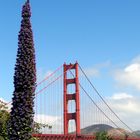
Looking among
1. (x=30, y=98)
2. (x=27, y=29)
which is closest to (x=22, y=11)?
(x=27, y=29)

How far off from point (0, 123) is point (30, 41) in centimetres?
1628

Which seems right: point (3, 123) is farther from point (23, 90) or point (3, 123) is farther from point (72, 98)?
point (72, 98)

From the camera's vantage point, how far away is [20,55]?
3956 cm

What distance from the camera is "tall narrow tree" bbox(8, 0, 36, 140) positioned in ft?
128

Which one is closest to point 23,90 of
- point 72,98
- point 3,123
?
point 3,123

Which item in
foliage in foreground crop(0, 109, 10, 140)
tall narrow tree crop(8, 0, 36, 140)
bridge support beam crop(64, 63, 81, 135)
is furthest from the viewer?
bridge support beam crop(64, 63, 81, 135)

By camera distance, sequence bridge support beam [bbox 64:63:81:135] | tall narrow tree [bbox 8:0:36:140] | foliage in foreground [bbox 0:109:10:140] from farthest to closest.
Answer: bridge support beam [bbox 64:63:81:135] → foliage in foreground [bbox 0:109:10:140] → tall narrow tree [bbox 8:0:36:140]

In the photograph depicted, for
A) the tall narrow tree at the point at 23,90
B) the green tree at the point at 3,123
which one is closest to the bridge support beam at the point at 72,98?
the green tree at the point at 3,123

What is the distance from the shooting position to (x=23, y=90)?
39.3 m

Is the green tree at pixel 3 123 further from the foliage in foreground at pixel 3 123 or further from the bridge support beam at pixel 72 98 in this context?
the bridge support beam at pixel 72 98

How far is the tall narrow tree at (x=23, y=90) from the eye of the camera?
3909 cm

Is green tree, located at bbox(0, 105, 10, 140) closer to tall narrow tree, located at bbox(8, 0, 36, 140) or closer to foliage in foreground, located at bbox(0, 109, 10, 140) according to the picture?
foliage in foreground, located at bbox(0, 109, 10, 140)

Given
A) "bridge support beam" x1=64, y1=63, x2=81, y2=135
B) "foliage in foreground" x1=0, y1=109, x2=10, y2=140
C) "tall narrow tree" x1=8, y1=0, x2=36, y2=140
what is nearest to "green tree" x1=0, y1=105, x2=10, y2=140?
"foliage in foreground" x1=0, y1=109, x2=10, y2=140

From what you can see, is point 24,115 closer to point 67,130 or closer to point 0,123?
point 0,123
